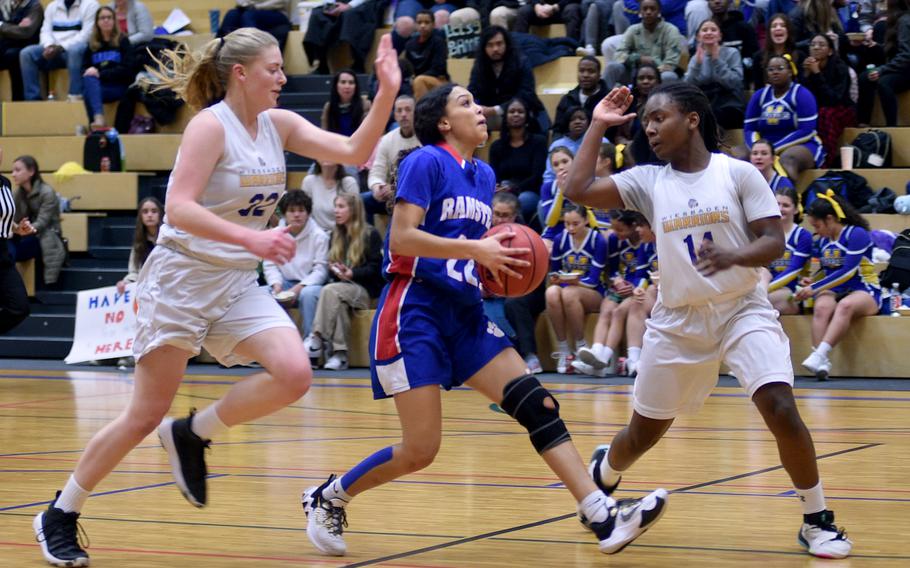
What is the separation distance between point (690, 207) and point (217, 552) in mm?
1985

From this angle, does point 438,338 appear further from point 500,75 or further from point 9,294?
point 500,75

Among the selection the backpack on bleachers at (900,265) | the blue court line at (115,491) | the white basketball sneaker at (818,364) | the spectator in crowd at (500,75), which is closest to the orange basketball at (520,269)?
the blue court line at (115,491)

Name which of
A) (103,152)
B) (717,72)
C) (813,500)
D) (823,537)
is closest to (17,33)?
(103,152)

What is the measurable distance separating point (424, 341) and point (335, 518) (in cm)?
67

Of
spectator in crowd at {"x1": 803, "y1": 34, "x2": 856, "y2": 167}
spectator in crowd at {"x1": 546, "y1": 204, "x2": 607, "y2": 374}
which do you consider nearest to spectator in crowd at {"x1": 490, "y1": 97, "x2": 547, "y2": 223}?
spectator in crowd at {"x1": 546, "y1": 204, "x2": 607, "y2": 374}

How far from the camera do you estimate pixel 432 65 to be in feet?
43.9

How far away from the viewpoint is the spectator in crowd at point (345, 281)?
11.5 meters

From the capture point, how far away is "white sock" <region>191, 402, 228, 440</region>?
446 centimetres

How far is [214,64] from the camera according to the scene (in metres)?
4.50

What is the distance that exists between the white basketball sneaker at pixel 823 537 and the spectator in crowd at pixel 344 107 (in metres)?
9.04

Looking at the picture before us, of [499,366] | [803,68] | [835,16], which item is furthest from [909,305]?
[499,366]

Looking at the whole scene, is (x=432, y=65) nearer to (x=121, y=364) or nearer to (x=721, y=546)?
(x=121, y=364)

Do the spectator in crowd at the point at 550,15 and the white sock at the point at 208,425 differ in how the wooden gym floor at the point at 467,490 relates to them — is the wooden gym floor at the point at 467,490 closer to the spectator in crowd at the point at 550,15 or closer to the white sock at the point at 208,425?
the white sock at the point at 208,425

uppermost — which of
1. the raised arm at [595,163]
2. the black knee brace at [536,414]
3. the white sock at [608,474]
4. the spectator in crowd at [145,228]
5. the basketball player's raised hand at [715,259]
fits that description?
the raised arm at [595,163]
